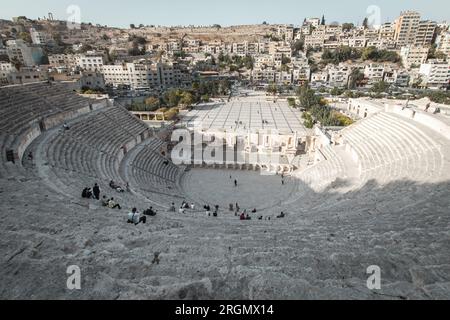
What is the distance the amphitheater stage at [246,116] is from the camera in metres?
32.8

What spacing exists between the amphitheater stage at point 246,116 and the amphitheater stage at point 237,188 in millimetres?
8434

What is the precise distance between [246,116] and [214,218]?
2985 cm

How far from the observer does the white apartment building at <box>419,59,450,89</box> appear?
5531 centimetres

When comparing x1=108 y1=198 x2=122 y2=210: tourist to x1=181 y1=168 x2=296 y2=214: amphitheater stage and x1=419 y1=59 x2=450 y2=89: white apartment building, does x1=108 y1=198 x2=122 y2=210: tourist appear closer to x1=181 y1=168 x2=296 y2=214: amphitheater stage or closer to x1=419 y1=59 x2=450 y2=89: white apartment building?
x1=181 y1=168 x2=296 y2=214: amphitheater stage

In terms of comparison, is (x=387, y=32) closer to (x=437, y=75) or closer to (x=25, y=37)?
(x=437, y=75)

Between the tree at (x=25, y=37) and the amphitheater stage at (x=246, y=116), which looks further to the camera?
the tree at (x=25, y=37)

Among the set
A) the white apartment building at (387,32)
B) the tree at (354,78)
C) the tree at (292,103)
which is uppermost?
the white apartment building at (387,32)

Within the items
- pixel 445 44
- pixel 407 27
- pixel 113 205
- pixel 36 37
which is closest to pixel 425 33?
pixel 407 27

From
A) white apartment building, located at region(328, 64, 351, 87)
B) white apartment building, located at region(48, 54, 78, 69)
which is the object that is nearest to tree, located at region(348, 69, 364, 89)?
white apartment building, located at region(328, 64, 351, 87)

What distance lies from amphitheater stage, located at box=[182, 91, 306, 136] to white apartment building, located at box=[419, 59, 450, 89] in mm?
36055

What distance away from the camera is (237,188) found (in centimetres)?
1981

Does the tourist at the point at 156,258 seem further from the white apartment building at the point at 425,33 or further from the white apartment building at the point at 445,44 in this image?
the white apartment building at the point at 425,33

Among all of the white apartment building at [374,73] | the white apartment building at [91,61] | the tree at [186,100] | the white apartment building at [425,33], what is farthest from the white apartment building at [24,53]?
the white apartment building at [425,33]

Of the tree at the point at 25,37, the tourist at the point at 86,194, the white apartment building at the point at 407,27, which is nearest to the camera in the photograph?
the tourist at the point at 86,194
